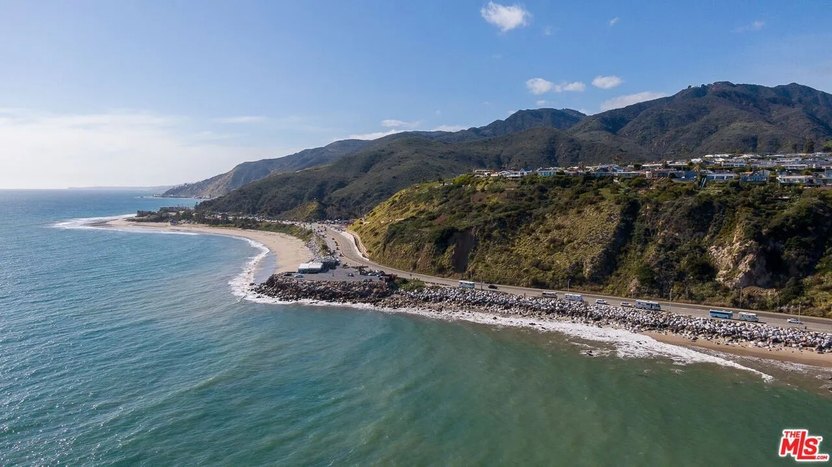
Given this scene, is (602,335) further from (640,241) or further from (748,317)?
(640,241)

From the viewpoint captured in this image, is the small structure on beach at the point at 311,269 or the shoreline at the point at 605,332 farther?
the small structure on beach at the point at 311,269

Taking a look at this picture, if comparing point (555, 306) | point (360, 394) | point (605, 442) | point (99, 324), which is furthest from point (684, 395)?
point (99, 324)

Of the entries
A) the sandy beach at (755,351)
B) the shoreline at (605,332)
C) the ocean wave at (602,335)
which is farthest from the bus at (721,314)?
the ocean wave at (602,335)

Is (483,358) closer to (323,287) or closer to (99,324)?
(323,287)

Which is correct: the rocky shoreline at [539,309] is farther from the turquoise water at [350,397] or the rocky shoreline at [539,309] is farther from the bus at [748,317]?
the turquoise water at [350,397]

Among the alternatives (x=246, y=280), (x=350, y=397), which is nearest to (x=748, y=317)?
(x=350, y=397)

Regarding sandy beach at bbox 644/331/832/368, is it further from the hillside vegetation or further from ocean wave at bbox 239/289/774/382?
the hillside vegetation
